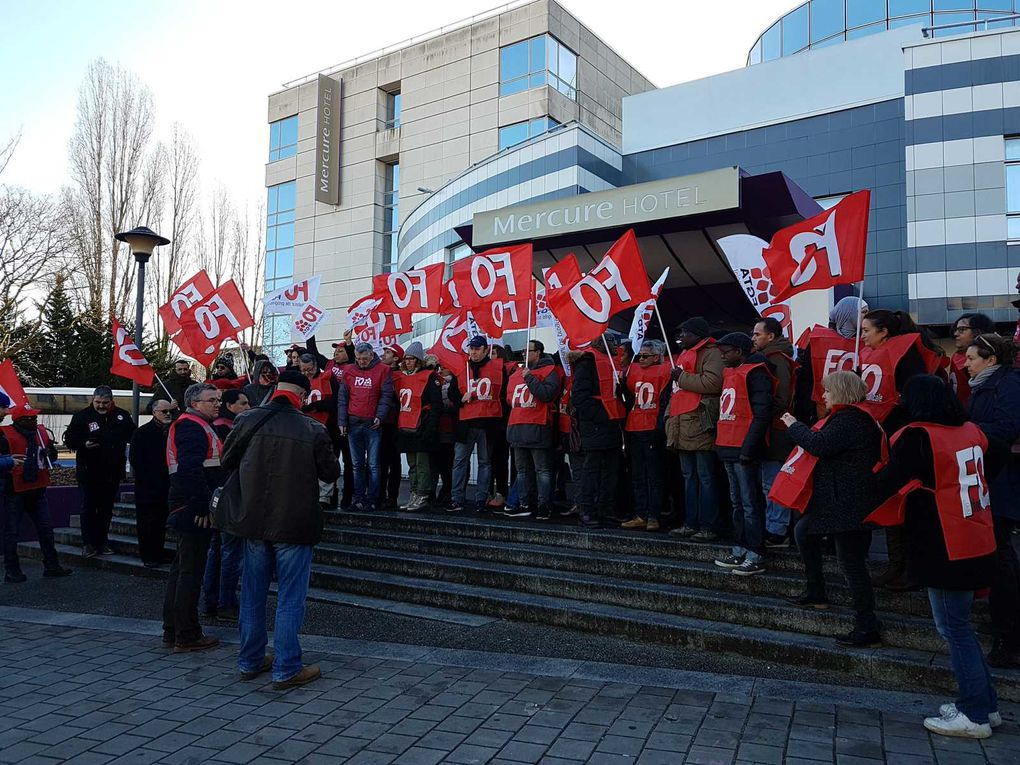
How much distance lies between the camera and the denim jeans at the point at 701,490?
24.2ft

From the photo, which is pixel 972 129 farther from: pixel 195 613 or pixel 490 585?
pixel 195 613

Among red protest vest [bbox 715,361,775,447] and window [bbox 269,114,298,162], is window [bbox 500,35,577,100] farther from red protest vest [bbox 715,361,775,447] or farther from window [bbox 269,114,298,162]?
red protest vest [bbox 715,361,775,447]

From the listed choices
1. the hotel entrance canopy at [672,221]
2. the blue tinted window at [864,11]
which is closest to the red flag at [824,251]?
the hotel entrance canopy at [672,221]

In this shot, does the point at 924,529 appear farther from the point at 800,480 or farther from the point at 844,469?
the point at 800,480

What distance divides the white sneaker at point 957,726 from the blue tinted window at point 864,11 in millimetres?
28589

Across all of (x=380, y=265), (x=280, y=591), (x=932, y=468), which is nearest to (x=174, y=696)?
(x=280, y=591)

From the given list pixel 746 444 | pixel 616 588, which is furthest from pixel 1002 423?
pixel 616 588

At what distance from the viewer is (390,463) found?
10.7 metres

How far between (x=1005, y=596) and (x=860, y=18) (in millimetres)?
27929

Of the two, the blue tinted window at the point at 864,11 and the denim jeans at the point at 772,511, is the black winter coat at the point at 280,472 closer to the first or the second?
the denim jeans at the point at 772,511

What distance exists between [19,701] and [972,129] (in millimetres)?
22224

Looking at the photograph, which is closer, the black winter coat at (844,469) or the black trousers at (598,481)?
the black winter coat at (844,469)

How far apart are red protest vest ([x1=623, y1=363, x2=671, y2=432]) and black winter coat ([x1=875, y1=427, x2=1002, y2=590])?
3.71 meters

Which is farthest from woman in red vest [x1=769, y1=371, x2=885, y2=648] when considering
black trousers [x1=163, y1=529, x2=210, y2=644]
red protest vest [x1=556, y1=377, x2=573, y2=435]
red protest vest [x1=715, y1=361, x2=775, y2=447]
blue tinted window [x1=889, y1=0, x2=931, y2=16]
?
blue tinted window [x1=889, y1=0, x2=931, y2=16]
